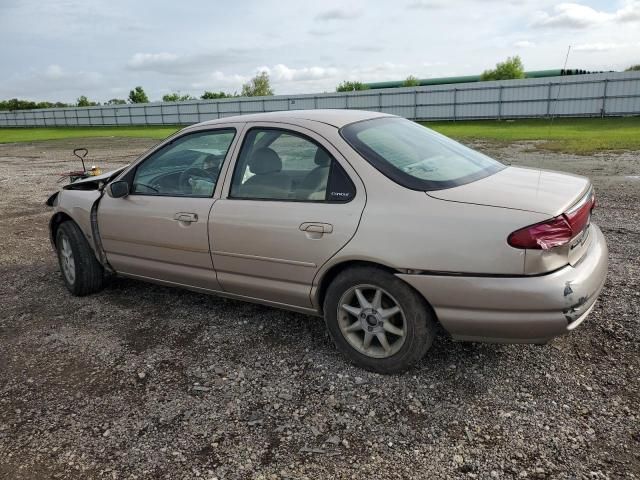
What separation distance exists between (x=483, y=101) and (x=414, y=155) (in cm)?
3357

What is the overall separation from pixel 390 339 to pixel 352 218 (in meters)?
0.81

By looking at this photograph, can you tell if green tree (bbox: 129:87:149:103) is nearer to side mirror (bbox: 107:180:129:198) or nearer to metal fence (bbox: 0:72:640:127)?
metal fence (bbox: 0:72:640:127)

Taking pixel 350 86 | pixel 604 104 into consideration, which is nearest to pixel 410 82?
pixel 350 86

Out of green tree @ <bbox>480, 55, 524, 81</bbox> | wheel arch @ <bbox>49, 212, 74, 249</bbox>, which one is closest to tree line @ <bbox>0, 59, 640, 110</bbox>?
green tree @ <bbox>480, 55, 524, 81</bbox>

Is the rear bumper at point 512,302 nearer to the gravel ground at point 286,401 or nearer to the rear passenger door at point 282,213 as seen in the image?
the gravel ground at point 286,401

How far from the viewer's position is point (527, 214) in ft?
9.23

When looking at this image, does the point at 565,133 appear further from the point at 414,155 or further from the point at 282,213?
the point at 282,213

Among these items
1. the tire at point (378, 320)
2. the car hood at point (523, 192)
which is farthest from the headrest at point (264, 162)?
the car hood at point (523, 192)

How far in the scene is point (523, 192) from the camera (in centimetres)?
311

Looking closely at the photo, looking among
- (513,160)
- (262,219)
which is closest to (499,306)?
(262,219)

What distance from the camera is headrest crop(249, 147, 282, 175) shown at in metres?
3.78

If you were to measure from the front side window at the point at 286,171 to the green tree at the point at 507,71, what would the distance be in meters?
65.8

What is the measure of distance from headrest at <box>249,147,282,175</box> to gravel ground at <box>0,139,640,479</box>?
1253 millimetres

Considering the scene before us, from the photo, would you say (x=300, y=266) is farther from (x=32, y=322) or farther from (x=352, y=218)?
(x=32, y=322)
